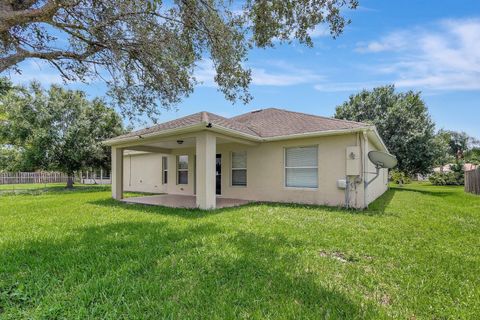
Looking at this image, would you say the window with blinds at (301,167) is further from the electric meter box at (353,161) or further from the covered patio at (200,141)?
the covered patio at (200,141)

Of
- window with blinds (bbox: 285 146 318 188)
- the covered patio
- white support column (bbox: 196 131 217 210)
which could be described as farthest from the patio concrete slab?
window with blinds (bbox: 285 146 318 188)

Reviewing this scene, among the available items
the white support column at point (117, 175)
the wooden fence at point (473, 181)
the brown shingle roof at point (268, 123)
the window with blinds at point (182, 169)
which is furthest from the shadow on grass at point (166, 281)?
the wooden fence at point (473, 181)

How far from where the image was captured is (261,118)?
14.4m

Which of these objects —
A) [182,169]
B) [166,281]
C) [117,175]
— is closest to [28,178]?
[117,175]

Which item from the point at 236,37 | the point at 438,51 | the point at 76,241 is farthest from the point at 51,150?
the point at 438,51

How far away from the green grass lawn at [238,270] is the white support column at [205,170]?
6.70 ft

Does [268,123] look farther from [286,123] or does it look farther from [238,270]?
[238,270]

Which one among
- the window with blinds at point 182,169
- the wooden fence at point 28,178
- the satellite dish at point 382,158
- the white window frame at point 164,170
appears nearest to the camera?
the satellite dish at point 382,158

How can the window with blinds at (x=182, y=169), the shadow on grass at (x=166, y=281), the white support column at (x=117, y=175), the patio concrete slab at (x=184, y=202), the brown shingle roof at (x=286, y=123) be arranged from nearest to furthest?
the shadow on grass at (x=166, y=281)
the patio concrete slab at (x=184, y=202)
the brown shingle roof at (x=286, y=123)
the white support column at (x=117, y=175)
the window with blinds at (x=182, y=169)

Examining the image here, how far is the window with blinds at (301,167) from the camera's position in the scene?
10.5 m

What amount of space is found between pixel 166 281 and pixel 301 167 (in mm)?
8261

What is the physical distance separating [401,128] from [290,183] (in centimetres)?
1570

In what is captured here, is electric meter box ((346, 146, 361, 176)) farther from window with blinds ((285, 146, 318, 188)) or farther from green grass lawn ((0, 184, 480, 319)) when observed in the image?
green grass lawn ((0, 184, 480, 319))

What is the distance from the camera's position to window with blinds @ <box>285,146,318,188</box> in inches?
415
